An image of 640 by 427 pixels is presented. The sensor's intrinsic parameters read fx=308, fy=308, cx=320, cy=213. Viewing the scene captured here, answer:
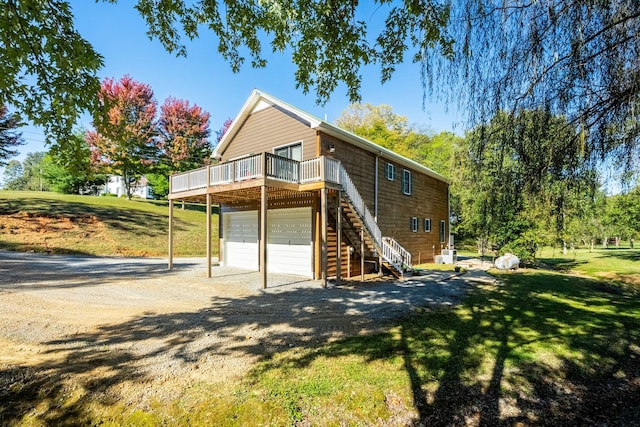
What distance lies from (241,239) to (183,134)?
24932 mm

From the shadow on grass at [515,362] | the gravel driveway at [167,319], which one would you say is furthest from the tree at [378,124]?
the shadow on grass at [515,362]

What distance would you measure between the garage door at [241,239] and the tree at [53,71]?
10.0 metres

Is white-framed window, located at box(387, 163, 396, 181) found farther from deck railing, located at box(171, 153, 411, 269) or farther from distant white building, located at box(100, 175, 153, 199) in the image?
distant white building, located at box(100, 175, 153, 199)

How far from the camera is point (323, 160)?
10242 millimetres

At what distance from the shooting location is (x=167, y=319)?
20.8 ft

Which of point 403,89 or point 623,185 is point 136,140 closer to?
point 403,89

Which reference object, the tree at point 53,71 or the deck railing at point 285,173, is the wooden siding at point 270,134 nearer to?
the deck railing at point 285,173

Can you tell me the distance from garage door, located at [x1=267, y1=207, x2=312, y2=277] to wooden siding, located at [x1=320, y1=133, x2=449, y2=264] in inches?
111

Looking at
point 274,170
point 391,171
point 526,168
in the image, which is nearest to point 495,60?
point 526,168

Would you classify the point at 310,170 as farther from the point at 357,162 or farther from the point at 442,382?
the point at 442,382

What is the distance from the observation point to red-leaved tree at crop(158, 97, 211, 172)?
32.8 m

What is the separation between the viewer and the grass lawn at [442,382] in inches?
127

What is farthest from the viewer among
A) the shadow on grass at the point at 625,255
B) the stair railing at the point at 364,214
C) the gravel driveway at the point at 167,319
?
the shadow on grass at the point at 625,255

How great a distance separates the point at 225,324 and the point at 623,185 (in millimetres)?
6622
